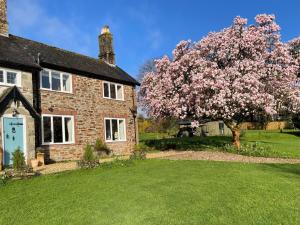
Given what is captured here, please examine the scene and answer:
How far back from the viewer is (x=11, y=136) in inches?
715

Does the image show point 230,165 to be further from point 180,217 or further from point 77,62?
point 77,62

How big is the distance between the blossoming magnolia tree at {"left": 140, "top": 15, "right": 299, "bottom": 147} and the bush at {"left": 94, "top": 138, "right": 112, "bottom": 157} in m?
4.33

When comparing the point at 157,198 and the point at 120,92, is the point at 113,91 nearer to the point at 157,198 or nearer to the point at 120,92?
the point at 120,92

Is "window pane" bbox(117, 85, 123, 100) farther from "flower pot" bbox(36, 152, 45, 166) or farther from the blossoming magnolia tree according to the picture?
"flower pot" bbox(36, 152, 45, 166)

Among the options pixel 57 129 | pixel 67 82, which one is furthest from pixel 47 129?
pixel 67 82

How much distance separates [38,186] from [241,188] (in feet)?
21.6

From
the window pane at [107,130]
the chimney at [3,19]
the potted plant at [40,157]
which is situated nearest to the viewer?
the potted plant at [40,157]

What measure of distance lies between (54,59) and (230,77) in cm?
1122

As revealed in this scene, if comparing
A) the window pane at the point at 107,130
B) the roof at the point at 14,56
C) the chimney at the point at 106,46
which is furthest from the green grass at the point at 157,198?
the chimney at the point at 106,46

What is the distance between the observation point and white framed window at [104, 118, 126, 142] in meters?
26.6

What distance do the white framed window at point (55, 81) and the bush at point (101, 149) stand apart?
4.09 m

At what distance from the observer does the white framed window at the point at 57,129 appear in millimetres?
21016

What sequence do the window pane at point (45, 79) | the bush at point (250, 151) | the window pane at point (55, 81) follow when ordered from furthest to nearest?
the window pane at point (55, 81) < the bush at point (250, 151) < the window pane at point (45, 79)

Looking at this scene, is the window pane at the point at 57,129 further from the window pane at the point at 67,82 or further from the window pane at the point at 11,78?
the window pane at the point at 11,78
